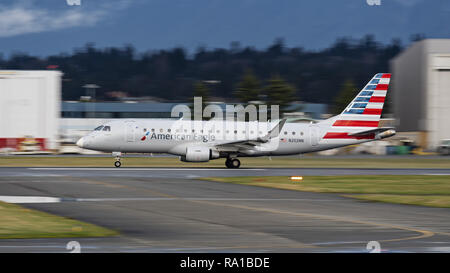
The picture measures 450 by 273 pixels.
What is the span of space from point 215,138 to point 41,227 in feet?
82.7

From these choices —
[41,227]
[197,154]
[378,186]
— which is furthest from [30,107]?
[41,227]

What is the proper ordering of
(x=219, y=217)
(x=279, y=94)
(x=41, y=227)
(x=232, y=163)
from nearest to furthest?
(x=41, y=227)
(x=219, y=217)
(x=232, y=163)
(x=279, y=94)

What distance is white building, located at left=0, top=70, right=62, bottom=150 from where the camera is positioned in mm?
60938

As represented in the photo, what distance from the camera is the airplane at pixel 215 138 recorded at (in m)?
39.3

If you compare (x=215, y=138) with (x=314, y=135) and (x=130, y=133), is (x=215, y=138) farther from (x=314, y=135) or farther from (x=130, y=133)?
(x=314, y=135)

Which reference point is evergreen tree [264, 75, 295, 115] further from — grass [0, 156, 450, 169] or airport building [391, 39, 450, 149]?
grass [0, 156, 450, 169]

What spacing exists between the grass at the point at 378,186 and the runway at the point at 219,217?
152cm

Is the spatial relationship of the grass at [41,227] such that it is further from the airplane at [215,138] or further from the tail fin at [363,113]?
the tail fin at [363,113]

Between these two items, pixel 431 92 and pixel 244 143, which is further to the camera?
pixel 431 92

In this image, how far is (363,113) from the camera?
144ft

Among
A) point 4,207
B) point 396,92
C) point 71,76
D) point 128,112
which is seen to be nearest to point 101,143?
point 4,207

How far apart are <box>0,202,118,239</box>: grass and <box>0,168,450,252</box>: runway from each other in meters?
0.57

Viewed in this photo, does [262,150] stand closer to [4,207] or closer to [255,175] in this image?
[255,175]
